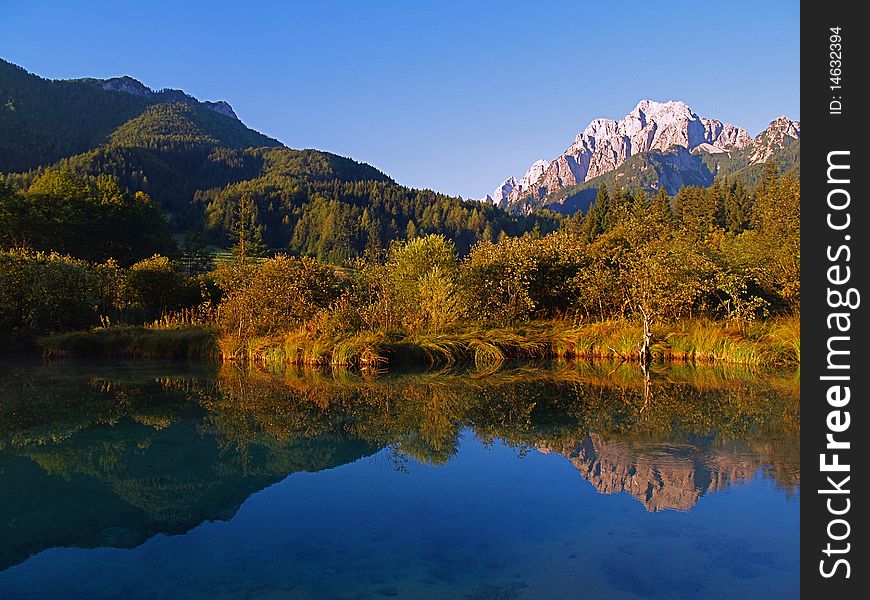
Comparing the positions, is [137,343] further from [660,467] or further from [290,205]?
[290,205]

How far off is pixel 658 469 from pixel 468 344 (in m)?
10.8

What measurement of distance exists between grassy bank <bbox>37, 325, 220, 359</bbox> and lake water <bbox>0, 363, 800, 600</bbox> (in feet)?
24.7

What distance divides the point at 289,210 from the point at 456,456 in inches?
4073

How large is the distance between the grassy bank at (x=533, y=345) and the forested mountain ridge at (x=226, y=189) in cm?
3579

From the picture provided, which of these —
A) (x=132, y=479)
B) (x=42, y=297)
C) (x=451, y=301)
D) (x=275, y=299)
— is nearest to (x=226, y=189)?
(x=42, y=297)

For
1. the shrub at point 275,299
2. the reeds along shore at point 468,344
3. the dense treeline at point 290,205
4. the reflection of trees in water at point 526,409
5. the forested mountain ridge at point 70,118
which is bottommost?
the reflection of trees in water at point 526,409

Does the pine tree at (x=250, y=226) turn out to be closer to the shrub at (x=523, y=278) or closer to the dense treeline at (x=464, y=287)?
the dense treeline at (x=464, y=287)

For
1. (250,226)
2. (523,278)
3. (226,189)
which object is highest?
(226,189)

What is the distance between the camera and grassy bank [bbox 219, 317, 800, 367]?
51.6 feet

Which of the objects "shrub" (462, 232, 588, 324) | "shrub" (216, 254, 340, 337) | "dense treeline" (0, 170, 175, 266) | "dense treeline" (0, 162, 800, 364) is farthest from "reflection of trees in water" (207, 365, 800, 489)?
"dense treeline" (0, 170, 175, 266)

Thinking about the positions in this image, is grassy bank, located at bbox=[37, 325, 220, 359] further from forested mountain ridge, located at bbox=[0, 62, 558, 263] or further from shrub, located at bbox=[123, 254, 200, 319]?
forested mountain ridge, located at bbox=[0, 62, 558, 263]

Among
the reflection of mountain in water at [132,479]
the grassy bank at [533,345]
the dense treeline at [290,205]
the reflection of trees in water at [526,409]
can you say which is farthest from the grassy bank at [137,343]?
the dense treeline at [290,205]

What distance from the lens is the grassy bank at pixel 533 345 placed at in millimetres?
15719

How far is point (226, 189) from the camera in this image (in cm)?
11256
